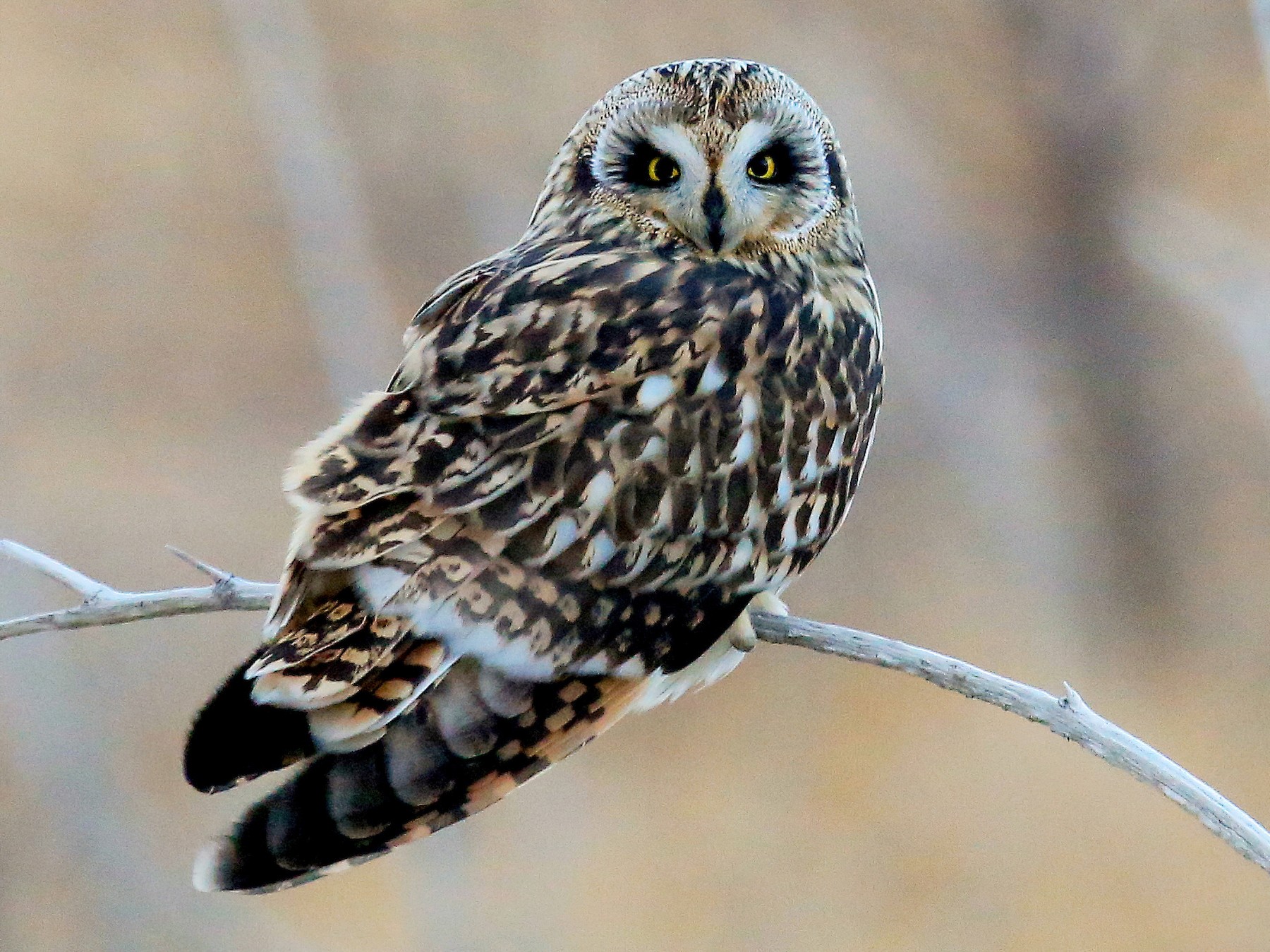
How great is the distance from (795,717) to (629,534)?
4503 millimetres

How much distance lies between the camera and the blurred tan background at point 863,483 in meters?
5.49

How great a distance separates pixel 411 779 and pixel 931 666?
61 cm

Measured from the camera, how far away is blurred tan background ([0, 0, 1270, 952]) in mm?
5492

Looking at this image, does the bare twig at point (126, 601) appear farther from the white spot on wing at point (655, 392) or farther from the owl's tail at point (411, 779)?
the white spot on wing at point (655, 392)

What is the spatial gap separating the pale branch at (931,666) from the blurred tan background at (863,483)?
3006mm

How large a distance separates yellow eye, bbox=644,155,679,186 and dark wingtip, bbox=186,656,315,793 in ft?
2.95

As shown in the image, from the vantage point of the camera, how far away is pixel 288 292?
23.2 feet

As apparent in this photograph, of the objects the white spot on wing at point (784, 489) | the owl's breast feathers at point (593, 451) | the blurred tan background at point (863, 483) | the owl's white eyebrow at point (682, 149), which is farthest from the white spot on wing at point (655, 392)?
the blurred tan background at point (863, 483)

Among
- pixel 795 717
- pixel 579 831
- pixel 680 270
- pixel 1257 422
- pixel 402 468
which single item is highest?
pixel 680 270

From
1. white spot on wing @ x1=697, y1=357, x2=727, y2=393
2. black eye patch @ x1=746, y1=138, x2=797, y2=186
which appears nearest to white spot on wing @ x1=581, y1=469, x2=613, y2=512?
white spot on wing @ x1=697, y1=357, x2=727, y2=393

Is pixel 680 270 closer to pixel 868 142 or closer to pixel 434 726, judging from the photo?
pixel 434 726

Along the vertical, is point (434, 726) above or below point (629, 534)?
below

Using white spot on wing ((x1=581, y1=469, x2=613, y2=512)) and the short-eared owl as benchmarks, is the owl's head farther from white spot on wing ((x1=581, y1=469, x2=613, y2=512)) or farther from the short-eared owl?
white spot on wing ((x1=581, y1=469, x2=613, y2=512))

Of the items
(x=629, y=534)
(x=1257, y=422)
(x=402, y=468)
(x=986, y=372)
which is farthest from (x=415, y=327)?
(x=1257, y=422)
